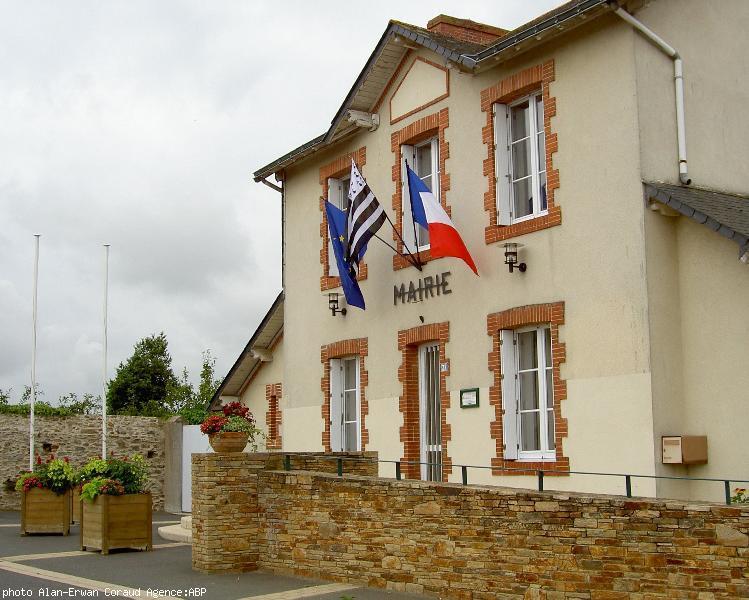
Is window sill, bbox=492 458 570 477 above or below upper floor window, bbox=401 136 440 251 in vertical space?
below

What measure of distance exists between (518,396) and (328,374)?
4749 mm

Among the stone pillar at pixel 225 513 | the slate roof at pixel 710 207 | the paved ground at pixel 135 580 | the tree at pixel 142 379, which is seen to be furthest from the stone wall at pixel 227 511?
the tree at pixel 142 379

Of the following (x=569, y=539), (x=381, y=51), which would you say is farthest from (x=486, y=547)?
(x=381, y=51)

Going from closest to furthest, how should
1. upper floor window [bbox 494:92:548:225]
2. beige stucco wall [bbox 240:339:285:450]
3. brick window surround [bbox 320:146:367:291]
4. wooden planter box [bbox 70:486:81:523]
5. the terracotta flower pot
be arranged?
1. the terracotta flower pot
2. upper floor window [bbox 494:92:548:225]
3. brick window surround [bbox 320:146:367:291]
4. wooden planter box [bbox 70:486:81:523]
5. beige stucco wall [bbox 240:339:285:450]

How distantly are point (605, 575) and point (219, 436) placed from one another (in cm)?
556

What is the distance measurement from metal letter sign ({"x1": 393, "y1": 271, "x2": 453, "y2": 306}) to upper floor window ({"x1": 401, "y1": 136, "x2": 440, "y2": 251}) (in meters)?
0.54

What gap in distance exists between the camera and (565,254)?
43.8ft

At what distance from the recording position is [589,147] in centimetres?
1311

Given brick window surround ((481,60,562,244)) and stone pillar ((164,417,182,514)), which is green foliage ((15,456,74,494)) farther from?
brick window surround ((481,60,562,244))

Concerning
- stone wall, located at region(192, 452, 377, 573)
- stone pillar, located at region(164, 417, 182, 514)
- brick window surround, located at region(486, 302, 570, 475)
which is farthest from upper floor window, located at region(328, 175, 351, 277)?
stone pillar, located at region(164, 417, 182, 514)

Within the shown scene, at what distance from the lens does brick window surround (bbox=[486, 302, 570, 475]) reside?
13164mm

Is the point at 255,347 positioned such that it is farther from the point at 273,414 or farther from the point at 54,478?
the point at 54,478

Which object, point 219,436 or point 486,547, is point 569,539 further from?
point 219,436

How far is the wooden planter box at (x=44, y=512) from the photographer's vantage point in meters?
18.2
